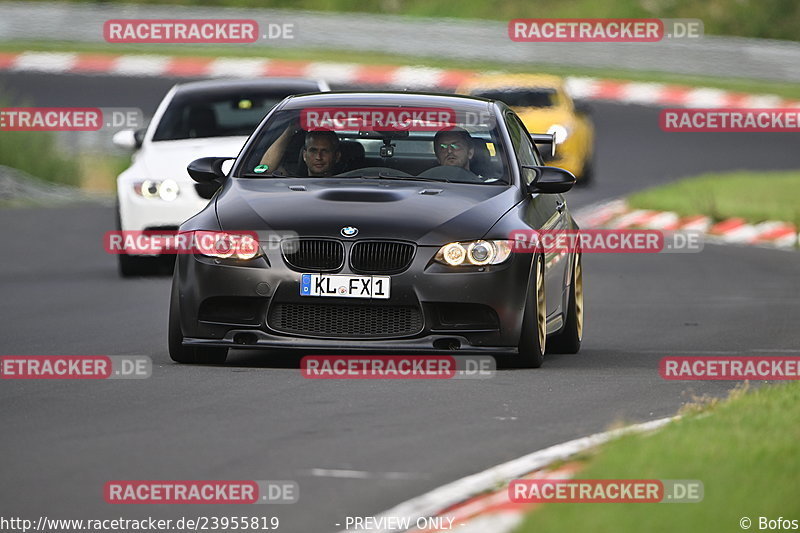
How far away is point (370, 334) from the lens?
31.9ft

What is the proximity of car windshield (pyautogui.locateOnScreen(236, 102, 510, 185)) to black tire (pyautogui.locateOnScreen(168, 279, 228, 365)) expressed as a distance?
107 cm

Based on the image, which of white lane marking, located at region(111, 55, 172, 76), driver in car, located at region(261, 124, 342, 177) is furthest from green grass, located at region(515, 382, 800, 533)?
white lane marking, located at region(111, 55, 172, 76)

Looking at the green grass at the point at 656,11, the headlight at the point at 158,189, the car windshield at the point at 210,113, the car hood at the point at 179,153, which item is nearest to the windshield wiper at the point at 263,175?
the car hood at the point at 179,153

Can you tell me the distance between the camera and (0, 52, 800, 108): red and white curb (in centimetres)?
3884

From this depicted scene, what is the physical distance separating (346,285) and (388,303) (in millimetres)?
226

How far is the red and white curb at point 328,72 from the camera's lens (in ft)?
127

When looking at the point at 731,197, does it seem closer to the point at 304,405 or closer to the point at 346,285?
the point at 346,285

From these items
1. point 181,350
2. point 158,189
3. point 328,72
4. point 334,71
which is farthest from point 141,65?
point 181,350

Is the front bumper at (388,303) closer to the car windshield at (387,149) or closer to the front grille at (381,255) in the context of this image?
the front grille at (381,255)

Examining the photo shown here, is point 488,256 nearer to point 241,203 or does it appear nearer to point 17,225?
point 241,203

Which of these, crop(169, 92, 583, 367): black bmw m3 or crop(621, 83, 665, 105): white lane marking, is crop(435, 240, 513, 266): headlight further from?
crop(621, 83, 665, 105): white lane marking

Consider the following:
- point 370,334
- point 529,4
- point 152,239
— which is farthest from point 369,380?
point 529,4

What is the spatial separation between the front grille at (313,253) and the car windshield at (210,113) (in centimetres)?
710

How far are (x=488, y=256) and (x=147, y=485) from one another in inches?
135
